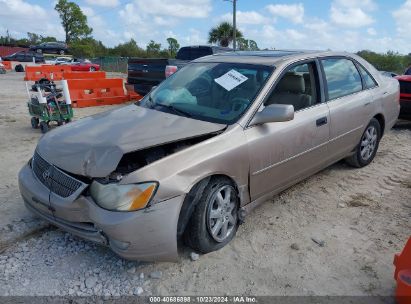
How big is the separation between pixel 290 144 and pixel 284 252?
105cm

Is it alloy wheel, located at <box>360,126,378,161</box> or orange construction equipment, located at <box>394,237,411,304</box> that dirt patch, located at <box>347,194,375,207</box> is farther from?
orange construction equipment, located at <box>394,237,411,304</box>

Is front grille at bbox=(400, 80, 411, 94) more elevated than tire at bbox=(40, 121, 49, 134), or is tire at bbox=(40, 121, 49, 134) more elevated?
front grille at bbox=(400, 80, 411, 94)

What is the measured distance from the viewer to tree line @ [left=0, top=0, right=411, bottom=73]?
1297 inches

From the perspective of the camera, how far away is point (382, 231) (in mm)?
3539

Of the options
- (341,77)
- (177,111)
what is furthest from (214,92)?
(341,77)

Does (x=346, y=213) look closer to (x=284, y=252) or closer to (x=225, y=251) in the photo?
(x=284, y=252)

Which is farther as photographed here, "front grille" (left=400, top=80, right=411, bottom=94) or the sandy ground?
"front grille" (left=400, top=80, right=411, bottom=94)

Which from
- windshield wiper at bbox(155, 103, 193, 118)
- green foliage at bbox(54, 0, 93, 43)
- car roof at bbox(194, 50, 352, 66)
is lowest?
windshield wiper at bbox(155, 103, 193, 118)

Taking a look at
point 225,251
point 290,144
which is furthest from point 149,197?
point 290,144

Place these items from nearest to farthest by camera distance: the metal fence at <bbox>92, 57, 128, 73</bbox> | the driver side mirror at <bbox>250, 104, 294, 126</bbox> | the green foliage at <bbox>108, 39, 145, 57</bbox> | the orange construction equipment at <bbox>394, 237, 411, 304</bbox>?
the orange construction equipment at <bbox>394, 237, 411, 304</bbox> < the driver side mirror at <bbox>250, 104, 294, 126</bbox> < the metal fence at <bbox>92, 57, 128, 73</bbox> < the green foliage at <bbox>108, 39, 145, 57</bbox>

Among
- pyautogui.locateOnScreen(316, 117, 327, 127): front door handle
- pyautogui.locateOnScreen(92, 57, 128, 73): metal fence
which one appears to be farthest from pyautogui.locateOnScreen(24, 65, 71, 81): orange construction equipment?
pyautogui.locateOnScreen(316, 117, 327, 127): front door handle

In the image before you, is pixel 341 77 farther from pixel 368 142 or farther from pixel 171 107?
pixel 171 107

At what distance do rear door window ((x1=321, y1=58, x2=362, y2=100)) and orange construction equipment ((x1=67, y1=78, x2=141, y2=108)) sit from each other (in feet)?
25.5

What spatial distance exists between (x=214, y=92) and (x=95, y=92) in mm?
7984
